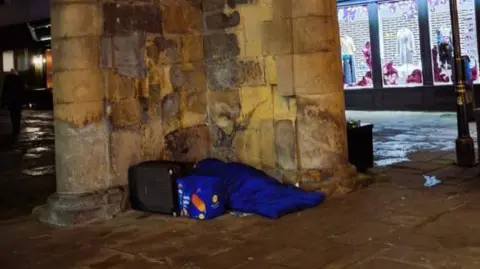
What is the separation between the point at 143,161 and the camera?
602 cm

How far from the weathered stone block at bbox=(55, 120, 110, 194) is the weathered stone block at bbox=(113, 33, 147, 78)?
0.60 meters

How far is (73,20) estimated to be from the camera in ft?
18.2

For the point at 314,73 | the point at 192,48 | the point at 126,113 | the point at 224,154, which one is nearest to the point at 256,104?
the point at 224,154

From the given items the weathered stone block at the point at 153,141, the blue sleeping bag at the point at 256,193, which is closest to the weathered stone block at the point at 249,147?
the blue sleeping bag at the point at 256,193

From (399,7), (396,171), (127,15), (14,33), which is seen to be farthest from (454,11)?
(14,33)

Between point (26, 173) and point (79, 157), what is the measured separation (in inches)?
123

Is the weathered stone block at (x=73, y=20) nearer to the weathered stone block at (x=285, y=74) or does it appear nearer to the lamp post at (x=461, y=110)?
the weathered stone block at (x=285, y=74)

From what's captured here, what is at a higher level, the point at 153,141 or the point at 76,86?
the point at 76,86

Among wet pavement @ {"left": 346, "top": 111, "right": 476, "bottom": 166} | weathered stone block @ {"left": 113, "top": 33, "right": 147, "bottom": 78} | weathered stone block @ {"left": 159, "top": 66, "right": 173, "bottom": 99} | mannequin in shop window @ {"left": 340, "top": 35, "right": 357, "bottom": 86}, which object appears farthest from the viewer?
mannequin in shop window @ {"left": 340, "top": 35, "right": 357, "bottom": 86}

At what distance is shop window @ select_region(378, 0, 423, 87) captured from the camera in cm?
1396

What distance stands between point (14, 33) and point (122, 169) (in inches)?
788

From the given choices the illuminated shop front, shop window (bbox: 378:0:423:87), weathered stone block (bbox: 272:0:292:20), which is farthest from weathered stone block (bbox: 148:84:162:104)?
shop window (bbox: 378:0:423:87)

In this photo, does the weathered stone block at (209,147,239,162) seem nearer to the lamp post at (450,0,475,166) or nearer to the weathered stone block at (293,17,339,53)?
the weathered stone block at (293,17,339,53)

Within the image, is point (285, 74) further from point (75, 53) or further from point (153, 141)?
point (75, 53)
